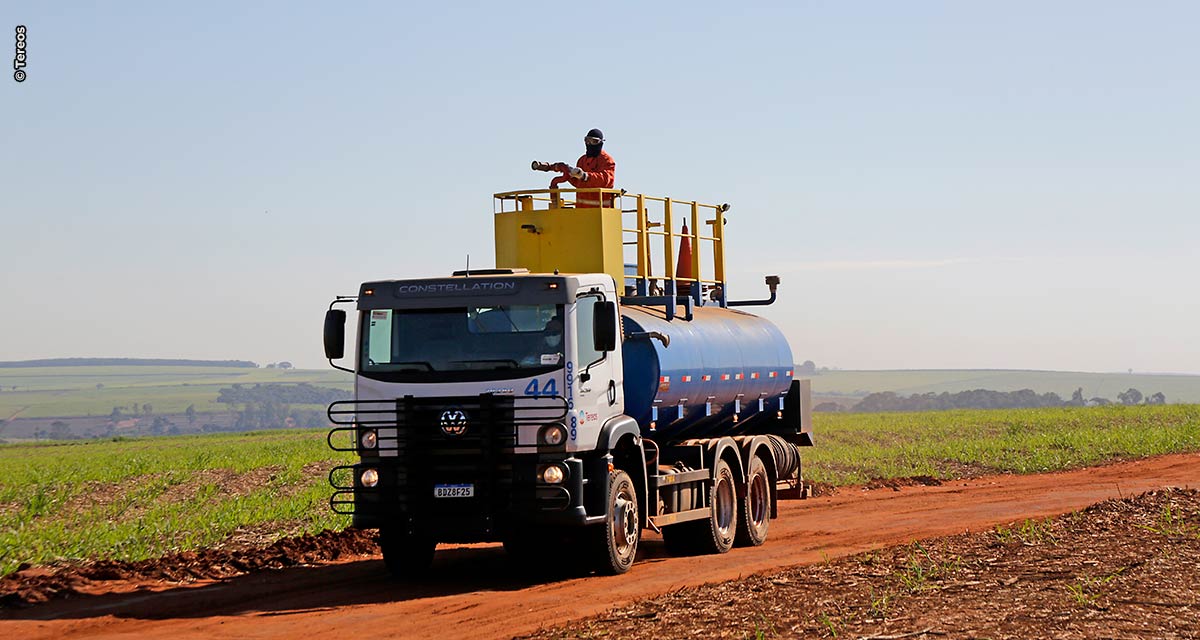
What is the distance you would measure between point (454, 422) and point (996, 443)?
2882 cm

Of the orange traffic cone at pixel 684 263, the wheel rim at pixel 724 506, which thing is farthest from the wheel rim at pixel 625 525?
the orange traffic cone at pixel 684 263

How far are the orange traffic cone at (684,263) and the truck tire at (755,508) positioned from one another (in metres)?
2.52

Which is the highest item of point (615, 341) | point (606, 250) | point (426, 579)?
point (606, 250)

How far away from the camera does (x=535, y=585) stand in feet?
51.7

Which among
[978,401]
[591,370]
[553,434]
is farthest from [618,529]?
[978,401]

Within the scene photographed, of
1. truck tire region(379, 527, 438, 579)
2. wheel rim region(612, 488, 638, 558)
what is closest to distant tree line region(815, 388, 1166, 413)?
wheel rim region(612, 488, 638, 558)

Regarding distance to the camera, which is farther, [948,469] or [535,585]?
[948,469]

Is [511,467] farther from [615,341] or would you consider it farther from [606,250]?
[606,250]

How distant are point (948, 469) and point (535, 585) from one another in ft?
68.9

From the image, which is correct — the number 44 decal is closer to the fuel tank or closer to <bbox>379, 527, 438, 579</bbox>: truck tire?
the fuel tank

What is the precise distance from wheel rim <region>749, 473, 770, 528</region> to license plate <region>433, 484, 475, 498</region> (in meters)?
5.72

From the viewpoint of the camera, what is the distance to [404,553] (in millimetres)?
16531

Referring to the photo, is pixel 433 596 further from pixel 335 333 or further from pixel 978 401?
pixel 978 401

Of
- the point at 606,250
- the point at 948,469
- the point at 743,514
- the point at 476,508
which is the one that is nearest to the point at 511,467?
the point at 476,508
